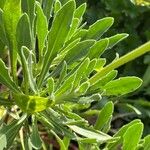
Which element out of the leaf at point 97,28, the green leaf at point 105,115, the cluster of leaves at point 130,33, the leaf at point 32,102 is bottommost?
the cluster of leaves at point 130,33

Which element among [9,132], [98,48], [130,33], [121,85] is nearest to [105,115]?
[121,85]

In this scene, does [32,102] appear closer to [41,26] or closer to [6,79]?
[6,79]

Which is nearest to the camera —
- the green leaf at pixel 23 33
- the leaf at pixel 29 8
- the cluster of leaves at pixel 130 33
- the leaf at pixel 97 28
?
the green leaf at pixel 23 33

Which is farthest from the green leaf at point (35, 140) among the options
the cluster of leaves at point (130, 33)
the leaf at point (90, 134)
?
the cluster of leaves at point (130, 33)

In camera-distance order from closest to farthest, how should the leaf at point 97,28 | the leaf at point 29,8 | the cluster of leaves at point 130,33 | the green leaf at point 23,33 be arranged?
the green leaf at point 23,33, the leaf at point 29,8, the leaf at point 97,28, the cluster of leaves at point 130,33

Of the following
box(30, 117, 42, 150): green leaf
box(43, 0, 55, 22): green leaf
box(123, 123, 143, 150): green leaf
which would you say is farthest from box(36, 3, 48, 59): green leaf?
box(123, 123, 143, 150): green leaf

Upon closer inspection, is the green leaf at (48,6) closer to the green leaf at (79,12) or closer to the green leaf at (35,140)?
the green leaf at (79,12)

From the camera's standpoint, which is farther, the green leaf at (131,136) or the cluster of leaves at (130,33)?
the cluster of leaves at (130,33)
